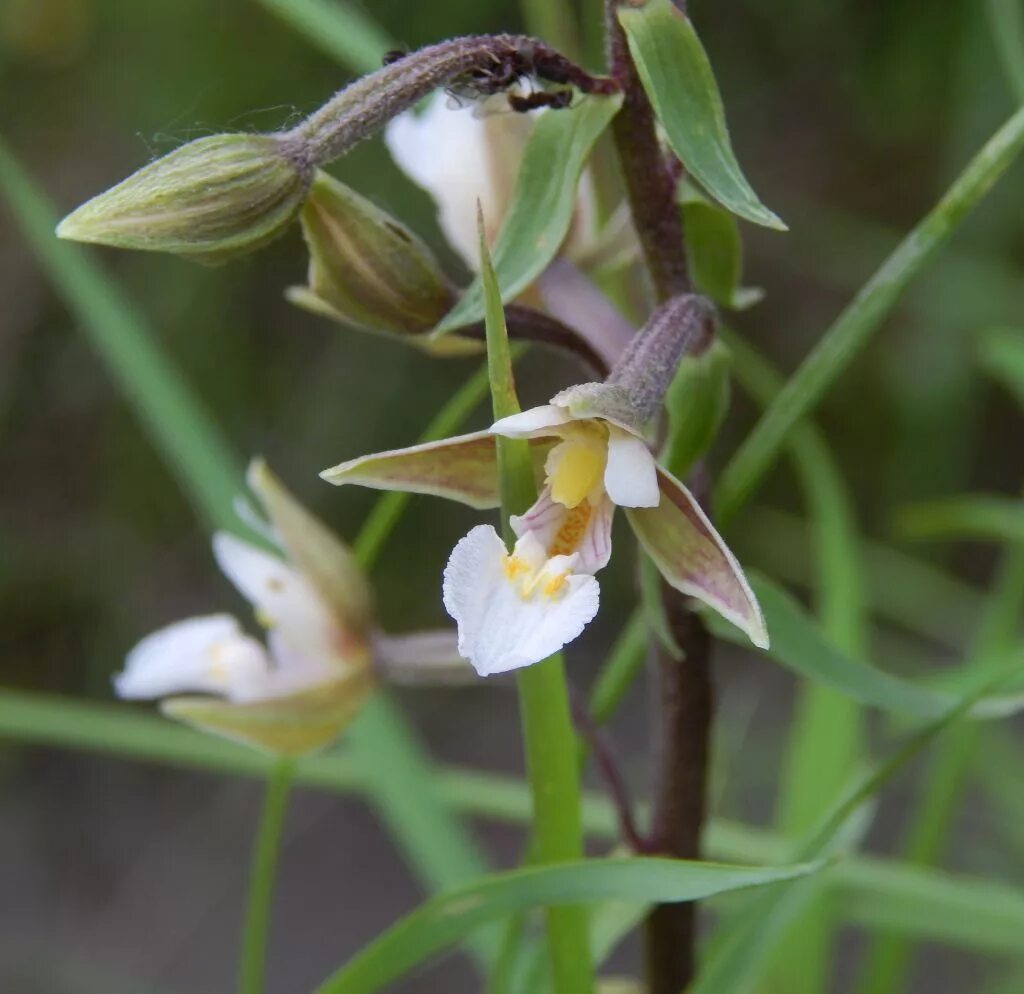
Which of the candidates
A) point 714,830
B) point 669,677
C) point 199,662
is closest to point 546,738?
point 669,677

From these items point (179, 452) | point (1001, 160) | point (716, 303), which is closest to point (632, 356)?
point (716, 303)

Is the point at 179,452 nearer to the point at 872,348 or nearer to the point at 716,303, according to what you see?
the point at 716,303

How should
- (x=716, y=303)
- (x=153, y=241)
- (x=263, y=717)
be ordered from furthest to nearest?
(x=263, y=717) → (x=716, y=303) → (x=153, y=241)

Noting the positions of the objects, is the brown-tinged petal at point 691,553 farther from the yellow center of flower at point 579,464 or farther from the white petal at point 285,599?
the white petal at point 285,599

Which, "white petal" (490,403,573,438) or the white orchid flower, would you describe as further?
the white orchid flower

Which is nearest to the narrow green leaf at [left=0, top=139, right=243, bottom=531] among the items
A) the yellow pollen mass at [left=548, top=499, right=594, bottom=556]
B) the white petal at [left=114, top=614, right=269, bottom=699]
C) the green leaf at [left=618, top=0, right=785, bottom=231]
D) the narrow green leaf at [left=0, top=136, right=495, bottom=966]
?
the narrow green leaf at [left=0, top=136, right=495, bottom=966]

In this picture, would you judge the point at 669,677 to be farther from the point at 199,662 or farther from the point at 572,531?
the point at 199,662

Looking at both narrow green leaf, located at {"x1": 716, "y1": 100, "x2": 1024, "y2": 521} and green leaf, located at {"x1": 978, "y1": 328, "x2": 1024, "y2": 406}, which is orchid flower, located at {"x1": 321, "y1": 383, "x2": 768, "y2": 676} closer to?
narrow green leaf, located at {"x1": 716, "y1": 100, "x2": 1024, "y2": 521}
